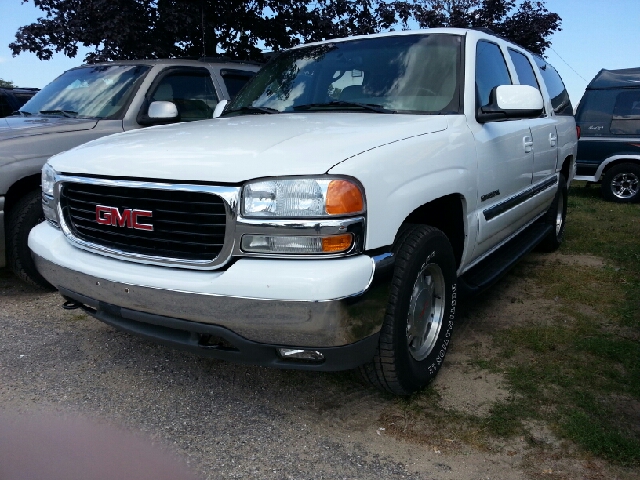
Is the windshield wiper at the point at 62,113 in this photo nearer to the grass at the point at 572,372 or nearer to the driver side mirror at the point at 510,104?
the driver side mirror at the point at 510,104

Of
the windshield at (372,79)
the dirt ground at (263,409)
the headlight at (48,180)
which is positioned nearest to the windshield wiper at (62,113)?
the windshield at (372,79)

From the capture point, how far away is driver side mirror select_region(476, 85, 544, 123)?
3125 millimetres

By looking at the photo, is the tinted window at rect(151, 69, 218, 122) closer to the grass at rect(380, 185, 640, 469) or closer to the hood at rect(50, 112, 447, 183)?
the hood at rect(50, 112, 447, 183)

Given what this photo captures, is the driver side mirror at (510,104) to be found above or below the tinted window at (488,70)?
below

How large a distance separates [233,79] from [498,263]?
3.51 m

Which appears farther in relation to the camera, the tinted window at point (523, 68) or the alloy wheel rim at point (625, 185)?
the alloy wheel rim at point (625, 185)

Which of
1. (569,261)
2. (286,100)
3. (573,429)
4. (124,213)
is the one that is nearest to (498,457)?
(573,429)

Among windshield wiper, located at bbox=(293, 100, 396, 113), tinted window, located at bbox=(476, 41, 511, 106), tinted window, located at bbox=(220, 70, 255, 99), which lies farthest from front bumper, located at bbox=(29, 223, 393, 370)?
tinted window, located at bbox=(220, 70, 255, 99)

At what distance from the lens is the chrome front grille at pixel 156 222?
2.29 meters

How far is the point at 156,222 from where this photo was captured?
7.91ft

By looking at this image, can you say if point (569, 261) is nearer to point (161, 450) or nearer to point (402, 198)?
point (402, 198)

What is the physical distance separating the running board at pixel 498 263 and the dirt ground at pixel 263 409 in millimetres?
385

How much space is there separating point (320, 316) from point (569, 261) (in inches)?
164

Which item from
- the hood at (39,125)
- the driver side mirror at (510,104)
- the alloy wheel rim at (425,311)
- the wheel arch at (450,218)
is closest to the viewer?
the alloy wheel rim at (425,311)
